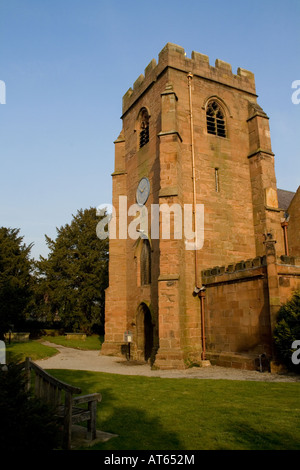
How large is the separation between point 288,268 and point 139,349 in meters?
8.92

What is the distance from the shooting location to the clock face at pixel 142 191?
62.0 feet

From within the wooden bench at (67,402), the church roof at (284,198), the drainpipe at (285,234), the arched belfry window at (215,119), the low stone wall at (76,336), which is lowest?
the low stone wall at (76,336)

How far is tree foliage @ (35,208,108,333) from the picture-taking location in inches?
1366

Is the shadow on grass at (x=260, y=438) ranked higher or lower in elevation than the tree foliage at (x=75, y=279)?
lower

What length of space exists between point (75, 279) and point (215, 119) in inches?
880

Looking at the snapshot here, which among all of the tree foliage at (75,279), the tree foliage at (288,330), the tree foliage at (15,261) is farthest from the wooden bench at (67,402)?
the tree foliage at (75,279)

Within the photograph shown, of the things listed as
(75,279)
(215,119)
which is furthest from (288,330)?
(75,279)

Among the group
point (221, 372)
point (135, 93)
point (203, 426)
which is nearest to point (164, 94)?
point (135, 93)

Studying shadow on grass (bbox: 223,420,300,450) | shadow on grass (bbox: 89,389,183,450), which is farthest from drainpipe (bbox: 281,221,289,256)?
shadow on grass (bbox: 223,420,300,450)

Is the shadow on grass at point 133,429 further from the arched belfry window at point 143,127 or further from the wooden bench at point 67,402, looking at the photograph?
the arched belfry window at point 143,127

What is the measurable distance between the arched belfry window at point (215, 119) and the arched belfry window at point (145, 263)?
22.2 ft

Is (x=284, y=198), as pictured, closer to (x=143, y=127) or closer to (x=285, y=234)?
(x=285, y=234)

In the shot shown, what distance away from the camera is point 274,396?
26.8ft

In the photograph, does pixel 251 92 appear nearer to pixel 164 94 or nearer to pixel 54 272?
pixel 164 94
